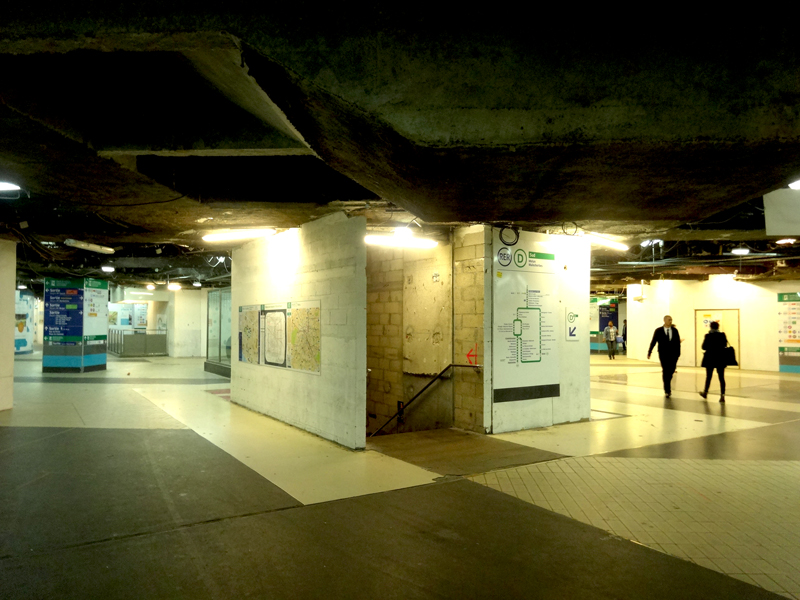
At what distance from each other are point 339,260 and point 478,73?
4.55m

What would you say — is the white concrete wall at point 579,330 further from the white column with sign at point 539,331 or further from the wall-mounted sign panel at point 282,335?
the wall-mounted sign panel at point 282,335

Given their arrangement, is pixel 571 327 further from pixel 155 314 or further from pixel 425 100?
pixel 155 314

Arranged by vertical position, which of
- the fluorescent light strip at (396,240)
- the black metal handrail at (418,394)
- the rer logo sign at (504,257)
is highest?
the fluorescent light strip at (396,240)

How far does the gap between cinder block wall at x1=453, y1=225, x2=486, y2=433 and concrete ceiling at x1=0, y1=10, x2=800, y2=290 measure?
327 cm

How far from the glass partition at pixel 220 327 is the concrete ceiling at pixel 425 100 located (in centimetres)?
1050

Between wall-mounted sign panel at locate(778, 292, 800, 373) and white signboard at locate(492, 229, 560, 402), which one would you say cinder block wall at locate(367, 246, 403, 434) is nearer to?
white signboard at locate(492, 229, 560, 402)

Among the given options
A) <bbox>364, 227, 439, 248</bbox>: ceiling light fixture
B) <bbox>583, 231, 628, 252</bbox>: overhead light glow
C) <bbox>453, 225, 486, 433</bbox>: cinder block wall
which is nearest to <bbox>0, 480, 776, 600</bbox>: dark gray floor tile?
<bbox>453, 225, 486, 433</bbox>: cinder block wall

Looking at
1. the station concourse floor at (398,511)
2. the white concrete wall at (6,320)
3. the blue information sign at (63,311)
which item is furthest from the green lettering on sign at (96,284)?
the station concourse floor at (398,511)

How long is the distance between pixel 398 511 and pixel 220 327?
12.7 meters

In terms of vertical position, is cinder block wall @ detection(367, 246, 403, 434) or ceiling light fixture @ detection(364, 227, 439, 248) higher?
ceiling light fixture @ detection(364, 227, 439, 248)

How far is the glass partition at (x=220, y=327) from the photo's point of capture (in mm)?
15211

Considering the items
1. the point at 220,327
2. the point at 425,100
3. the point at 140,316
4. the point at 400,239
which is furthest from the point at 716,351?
the point at 140,316

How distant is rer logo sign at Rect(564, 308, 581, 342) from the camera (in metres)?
8.84

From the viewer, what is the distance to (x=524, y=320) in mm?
8328
